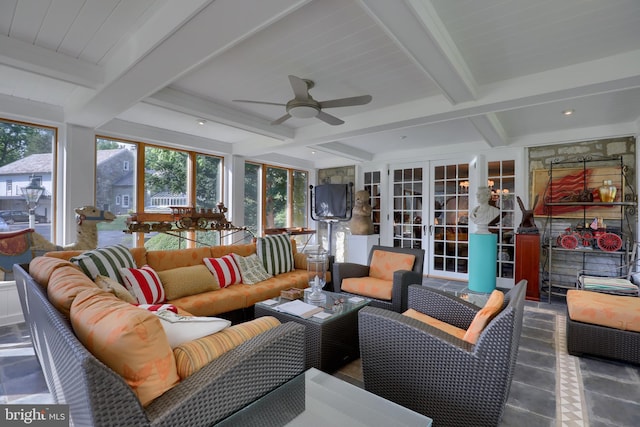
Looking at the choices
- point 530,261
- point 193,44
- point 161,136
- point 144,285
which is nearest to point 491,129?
point 530,261

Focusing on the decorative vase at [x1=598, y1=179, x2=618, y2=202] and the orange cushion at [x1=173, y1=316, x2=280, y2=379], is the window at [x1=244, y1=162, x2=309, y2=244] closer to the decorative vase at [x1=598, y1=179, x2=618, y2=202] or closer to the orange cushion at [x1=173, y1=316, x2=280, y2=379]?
the orange cushion at [x1=173, y1=316, x2=280, y2=379]

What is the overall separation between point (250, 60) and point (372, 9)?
1.19 meters

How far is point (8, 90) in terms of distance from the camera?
3.04 m

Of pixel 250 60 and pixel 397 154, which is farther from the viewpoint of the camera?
pixel 397 154

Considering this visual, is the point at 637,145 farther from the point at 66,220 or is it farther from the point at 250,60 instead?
the point at 66,220

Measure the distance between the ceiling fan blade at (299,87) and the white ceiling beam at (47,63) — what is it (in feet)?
5.17

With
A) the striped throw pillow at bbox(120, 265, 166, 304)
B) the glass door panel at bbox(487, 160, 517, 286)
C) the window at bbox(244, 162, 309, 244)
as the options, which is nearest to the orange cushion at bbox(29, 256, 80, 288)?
the striped throw pillow at bbox(120, 265, 166, 304)

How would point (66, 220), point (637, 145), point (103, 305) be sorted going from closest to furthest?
point (103, 305)
point (66, 220)
point (637, 145)

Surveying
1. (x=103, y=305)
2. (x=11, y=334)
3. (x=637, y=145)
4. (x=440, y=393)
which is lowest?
(x=11, y=334)

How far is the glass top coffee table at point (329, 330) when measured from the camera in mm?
2043

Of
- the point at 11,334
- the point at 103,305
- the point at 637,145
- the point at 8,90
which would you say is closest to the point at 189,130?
the point at 8,90

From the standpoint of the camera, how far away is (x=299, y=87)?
2.36 meters

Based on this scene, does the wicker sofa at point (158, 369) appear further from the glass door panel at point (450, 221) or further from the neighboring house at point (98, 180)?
the glass door panel at point (450, 221)

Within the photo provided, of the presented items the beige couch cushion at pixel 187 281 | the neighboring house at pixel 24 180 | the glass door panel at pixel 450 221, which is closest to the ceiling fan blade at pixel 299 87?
the beige couch cushion at pixel 187 281
